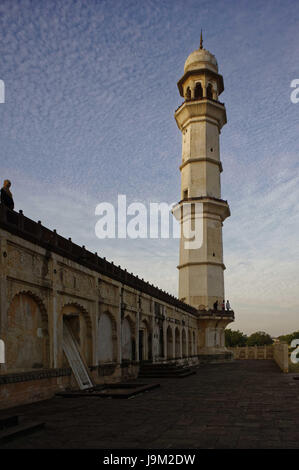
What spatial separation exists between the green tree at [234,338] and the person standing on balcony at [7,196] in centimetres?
8920

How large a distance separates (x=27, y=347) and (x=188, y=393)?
5619 millimetres

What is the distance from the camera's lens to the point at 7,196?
1320 centimetres

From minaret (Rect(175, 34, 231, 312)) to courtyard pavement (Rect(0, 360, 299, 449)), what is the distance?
1117 inches

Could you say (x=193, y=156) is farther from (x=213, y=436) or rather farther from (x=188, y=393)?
(x=213, y=436)

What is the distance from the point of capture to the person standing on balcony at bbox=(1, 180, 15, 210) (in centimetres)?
1307

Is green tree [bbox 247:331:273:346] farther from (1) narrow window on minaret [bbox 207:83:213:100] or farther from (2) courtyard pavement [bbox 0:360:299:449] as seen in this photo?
(2) courtyard pavement [bbox 0:360:299:449]

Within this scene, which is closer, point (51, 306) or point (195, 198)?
point (51, 306)

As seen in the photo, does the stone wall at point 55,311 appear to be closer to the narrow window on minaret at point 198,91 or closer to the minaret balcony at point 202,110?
the minaret balcony at point 202,110

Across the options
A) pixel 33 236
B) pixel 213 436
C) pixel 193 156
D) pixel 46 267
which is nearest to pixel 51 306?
pixel 46 267

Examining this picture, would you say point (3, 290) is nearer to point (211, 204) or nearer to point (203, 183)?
point (211, 204)

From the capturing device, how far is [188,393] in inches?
620

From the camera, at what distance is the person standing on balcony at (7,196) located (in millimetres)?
13070
